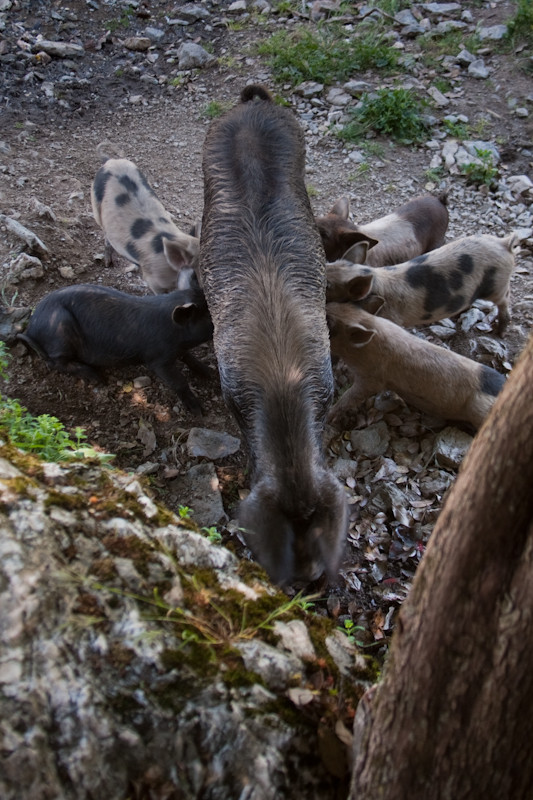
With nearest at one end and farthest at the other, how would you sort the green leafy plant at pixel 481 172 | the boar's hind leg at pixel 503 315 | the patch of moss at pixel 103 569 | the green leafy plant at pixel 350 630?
1. the patch of moss at pixel 103 569
2. the green leafy plant at pixel 350 630
3. the boar's hind leg at pixel 503 315
4. the green leafy plant at pixel 481 172

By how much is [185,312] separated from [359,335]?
1.29 meters

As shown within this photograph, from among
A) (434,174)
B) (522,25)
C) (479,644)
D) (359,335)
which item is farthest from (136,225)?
Answer: (522,25)

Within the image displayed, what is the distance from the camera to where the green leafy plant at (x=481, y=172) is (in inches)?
272

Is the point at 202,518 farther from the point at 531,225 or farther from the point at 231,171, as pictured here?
the point at 531,225

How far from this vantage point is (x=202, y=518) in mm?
4207

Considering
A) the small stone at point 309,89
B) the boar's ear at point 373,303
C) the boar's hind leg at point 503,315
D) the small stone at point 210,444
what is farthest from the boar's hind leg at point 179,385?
the small stone at point 309,89

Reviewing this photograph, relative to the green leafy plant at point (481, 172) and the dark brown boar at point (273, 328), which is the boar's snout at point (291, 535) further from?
the green leafy plant at point (481, 172)

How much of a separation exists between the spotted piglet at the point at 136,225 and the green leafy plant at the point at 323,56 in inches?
129

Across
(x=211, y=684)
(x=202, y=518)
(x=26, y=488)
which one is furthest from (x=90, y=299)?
(x=211, y=684)

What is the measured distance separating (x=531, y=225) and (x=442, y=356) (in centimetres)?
257

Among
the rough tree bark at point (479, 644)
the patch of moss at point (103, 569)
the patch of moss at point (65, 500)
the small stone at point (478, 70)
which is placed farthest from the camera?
the small stone at point (478, 70)

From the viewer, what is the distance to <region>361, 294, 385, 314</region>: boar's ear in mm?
5030

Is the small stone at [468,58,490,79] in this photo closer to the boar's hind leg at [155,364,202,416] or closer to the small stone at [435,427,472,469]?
the small stone at [435,427,472,469]

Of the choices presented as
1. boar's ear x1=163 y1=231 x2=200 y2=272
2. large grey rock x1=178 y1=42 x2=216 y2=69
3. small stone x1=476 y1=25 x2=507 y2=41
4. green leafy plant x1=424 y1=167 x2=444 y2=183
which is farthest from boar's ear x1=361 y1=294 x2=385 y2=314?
small stone x1=476 y1=25 x2=507 y2=41
